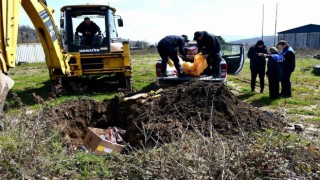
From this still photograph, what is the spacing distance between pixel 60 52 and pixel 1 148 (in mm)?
6018

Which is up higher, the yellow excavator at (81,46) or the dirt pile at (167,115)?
the yellow excavator at (81,46)

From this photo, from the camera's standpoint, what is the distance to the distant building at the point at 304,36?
4175 centimetres

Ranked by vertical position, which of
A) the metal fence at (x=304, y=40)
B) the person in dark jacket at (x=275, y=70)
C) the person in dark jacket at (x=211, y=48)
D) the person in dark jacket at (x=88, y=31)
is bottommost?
the person in dark jacket at (x=275, y=70)

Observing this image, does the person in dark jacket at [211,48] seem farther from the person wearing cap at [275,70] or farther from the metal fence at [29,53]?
the metal fence at [29,53]

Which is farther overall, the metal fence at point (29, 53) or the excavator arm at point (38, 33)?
the metal fence at point (29, 53)

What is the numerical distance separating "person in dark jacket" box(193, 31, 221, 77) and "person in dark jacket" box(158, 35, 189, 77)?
0.68m

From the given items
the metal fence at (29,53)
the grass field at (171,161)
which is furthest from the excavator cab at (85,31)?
the metal fence at (29,53)

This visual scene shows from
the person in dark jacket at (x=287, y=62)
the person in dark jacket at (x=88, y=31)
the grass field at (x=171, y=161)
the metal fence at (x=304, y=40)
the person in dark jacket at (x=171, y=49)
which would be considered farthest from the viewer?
the metal fence at (x=304, y=40)

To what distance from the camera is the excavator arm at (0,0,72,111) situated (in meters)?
5.62

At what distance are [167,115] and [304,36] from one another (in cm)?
4152

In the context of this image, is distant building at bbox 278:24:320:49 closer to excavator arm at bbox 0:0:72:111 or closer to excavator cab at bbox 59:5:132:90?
excavator cab at bbox 59:5:132:90

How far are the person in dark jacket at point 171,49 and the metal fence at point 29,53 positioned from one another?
22.3 metres

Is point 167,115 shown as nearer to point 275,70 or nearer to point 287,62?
point 275,70

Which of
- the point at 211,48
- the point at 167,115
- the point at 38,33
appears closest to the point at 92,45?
the point at 38,33
